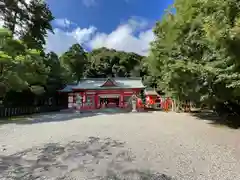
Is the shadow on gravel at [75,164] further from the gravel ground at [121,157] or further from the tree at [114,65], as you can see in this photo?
the tree at [114,65]

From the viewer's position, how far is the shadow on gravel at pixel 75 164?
4305 millimetres

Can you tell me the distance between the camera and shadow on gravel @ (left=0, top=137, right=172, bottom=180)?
430cm

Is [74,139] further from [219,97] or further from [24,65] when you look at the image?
[24,65]

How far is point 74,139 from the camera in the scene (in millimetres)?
7555

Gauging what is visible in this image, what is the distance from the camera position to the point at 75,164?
4965mm

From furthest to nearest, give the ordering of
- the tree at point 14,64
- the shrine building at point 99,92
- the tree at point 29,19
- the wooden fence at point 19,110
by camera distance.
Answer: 1. the shrine building at point 99,92
2. the tree at point 29,19
3. the wooden fence at point 19,110
4. the tree at point 14,64

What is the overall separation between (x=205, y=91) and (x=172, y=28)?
399 cm

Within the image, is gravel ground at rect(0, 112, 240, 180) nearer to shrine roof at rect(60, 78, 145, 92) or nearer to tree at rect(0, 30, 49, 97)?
tree at rect(0, 30, 49, 97)

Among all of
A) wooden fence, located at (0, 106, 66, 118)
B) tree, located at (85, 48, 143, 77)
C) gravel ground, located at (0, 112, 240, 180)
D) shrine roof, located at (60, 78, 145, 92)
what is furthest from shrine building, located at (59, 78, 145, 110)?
gravel ground, located at (0, 112, 240, 180)

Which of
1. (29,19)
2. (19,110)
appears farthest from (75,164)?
(29,19)

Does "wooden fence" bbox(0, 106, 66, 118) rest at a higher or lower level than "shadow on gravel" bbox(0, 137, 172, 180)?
higher

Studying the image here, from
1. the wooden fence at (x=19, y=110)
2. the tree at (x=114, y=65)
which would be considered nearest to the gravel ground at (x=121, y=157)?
the wooden fence at (x=19, y=110)

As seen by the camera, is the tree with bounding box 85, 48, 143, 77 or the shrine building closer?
the shrine building

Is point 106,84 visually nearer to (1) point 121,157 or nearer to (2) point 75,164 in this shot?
(1) point 121,157
